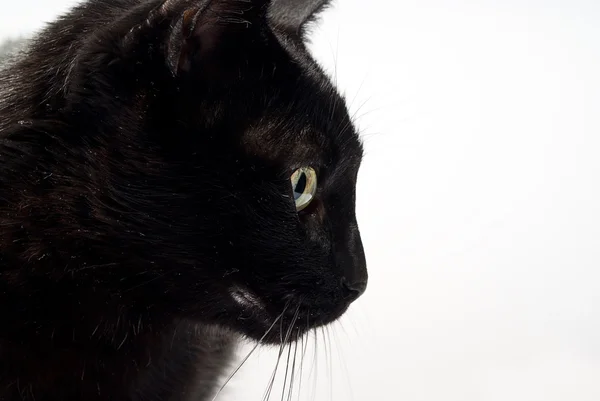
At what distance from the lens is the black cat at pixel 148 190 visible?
697 mm

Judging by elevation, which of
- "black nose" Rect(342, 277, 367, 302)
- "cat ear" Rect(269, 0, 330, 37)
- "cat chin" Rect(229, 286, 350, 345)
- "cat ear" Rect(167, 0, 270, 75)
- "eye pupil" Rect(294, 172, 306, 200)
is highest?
"cat ear" Rect(269, 0, 330, 37)

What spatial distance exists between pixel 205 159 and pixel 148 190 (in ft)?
0.24

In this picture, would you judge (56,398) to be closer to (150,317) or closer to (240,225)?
(150,317)

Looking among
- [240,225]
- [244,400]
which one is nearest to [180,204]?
[240,225]

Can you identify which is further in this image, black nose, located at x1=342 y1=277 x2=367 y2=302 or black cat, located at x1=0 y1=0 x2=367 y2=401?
black nose, located at x1=342 y1=277 x2=367 y2=302

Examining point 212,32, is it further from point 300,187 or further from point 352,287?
point 352,287

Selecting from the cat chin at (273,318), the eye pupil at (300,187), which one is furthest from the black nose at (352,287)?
the eye pupil at (300,187)

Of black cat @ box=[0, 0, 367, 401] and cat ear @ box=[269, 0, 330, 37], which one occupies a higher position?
cat ear @ box=[269, 0, 330, 37]

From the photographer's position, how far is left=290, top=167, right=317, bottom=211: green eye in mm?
762

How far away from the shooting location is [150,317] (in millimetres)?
772

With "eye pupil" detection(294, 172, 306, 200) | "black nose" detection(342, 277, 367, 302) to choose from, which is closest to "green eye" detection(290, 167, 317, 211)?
"eye pupil" detection(294, 172, 306, 200)

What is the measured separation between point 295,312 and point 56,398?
30cm

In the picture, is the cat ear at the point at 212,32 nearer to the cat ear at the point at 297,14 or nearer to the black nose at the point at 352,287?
the cat ear at the point at 297,14

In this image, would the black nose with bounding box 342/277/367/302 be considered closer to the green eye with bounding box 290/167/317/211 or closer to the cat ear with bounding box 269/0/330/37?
the green eye with bounding box 290/167/317/211
